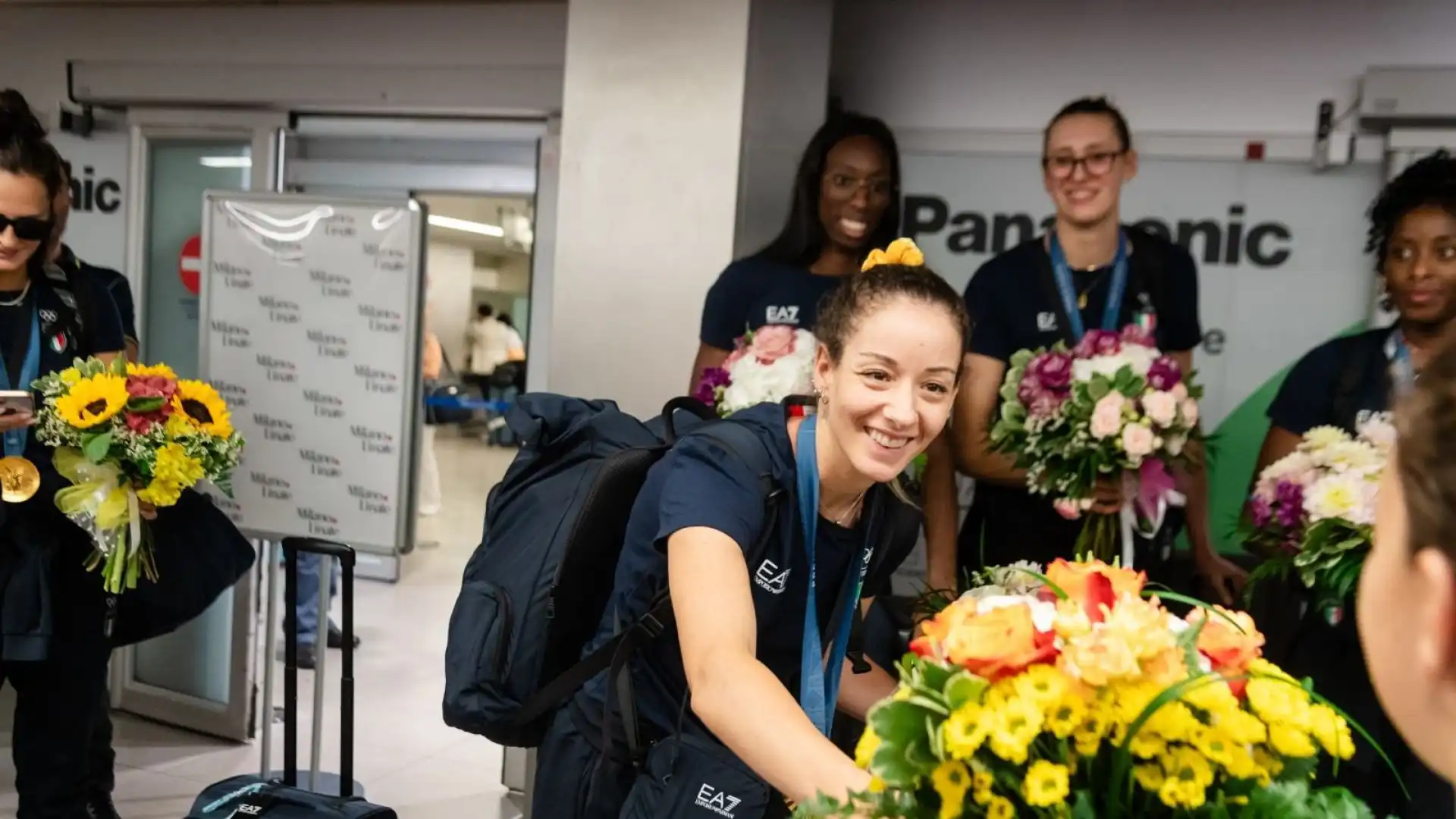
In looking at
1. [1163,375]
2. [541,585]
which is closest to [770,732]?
[541,585]

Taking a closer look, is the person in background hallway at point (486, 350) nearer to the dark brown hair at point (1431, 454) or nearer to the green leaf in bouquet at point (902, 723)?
the green leaf in bouquet at point (902, 723)

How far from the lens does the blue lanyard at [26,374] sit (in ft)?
9.20

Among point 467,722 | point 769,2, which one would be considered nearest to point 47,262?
point 467,722

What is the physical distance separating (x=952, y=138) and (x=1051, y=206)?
40 centimetres

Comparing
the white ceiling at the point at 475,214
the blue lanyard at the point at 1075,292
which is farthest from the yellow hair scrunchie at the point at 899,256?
the white ceiling at the point at 475,214

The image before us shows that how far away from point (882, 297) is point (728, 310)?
4.87ft

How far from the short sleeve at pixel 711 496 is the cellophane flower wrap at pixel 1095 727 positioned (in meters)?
0.53

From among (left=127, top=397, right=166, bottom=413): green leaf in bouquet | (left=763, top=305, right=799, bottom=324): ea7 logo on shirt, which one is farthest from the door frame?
(left=763, top=305, right=799, bottom=324): ea7 logo on shirt

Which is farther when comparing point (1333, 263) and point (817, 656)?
point (1333, 263)

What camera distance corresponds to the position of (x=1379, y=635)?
70 centimetres

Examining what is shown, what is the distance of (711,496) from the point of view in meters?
1.49

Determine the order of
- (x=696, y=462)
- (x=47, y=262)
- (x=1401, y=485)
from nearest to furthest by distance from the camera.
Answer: (x=1401, y=485), (x=696, y=462), (x=47, y=262)

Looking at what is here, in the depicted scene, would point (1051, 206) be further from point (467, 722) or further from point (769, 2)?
point (467, 722)

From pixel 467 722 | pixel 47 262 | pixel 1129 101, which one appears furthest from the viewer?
pixel 1129 101
